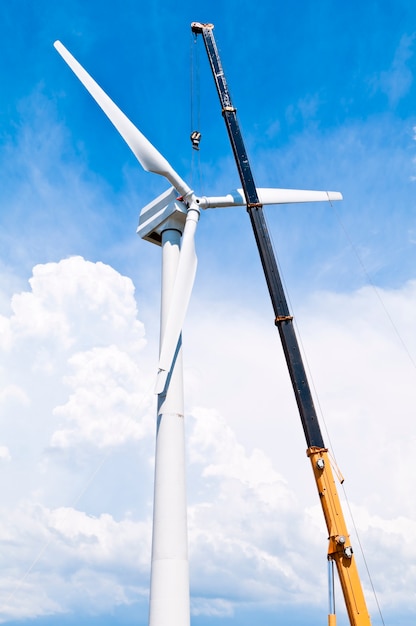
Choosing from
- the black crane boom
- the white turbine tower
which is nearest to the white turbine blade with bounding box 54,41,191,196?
the white turbine tower

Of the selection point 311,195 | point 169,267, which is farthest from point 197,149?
point 169,267

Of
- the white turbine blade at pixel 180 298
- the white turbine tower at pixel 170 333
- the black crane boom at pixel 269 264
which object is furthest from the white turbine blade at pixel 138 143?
the black crane boom at pixel 269 264

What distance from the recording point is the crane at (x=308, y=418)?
18.5 meters

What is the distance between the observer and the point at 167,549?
17.2 m

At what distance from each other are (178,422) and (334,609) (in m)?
8.01

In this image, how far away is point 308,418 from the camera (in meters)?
21.1

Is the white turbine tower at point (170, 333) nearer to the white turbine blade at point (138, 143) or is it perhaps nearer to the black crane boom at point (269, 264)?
the white turbine blade at point (138, 143)

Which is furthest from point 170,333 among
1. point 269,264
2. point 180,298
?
point 269,264

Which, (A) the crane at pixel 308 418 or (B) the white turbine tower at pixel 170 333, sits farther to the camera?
(A) the crane at pixel 308 418

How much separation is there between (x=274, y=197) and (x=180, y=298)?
9.72 m

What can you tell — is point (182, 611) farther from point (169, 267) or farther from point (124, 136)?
point (124, 136)

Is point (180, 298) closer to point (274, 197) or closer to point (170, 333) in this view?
point (170, 333)

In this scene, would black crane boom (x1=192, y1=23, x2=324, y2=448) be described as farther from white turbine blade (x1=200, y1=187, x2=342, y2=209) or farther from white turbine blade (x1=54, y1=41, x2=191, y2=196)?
white turbine blade (x1=54, y1=41, x2=191, y2=196)

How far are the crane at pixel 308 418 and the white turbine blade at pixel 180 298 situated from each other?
151 inches
